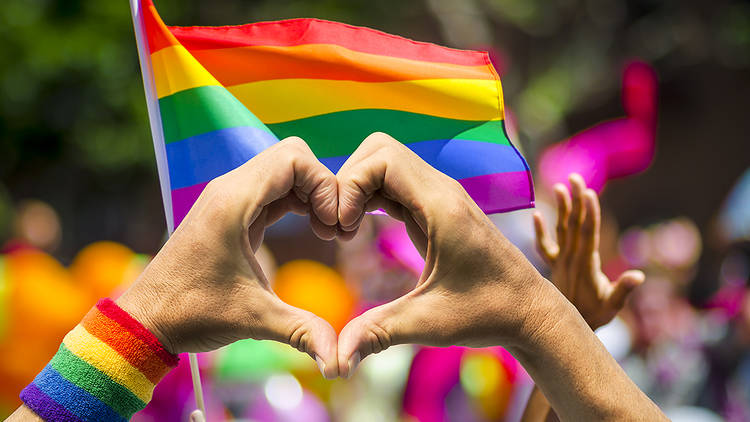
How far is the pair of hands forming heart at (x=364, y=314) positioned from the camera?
1285mm

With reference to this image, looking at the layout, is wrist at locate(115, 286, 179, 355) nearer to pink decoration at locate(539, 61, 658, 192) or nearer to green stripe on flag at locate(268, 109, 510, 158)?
green stripe on flag at locate(268, 109, 510, 158)

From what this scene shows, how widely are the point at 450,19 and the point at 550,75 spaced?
1.69 metres

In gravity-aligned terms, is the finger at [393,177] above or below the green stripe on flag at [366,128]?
above

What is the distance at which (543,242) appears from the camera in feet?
7.62

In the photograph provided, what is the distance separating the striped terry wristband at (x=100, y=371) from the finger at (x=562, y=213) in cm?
127

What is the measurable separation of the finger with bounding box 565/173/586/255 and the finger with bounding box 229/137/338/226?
948 millimetres

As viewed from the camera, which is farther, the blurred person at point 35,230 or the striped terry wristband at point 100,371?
the blurred person at point 35,230

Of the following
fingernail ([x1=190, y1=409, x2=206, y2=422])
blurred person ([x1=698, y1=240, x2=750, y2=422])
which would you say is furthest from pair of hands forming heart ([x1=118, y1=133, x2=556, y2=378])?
blurred person ([x1=698, y1=240, x2=750, y2=422])

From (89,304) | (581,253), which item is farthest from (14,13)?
(581,253)

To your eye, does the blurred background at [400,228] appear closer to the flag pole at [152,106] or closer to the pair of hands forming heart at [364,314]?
the flag pole at [152,106]

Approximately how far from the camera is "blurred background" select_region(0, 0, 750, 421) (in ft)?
13.5

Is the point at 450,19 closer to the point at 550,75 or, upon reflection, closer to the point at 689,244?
the point at 550,75

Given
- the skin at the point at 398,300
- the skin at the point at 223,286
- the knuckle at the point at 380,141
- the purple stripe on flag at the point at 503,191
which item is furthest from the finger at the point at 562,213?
the skin at the point at 223,286

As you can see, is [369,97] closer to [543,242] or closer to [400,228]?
[543,242]
